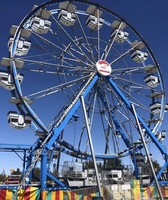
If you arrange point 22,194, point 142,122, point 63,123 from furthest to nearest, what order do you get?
point 142,122
point 63,123
point 22,194

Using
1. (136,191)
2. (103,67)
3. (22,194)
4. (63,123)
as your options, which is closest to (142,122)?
(103,67)

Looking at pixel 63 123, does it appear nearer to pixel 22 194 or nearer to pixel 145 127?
pixel 22 194

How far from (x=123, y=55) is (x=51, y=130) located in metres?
11.6

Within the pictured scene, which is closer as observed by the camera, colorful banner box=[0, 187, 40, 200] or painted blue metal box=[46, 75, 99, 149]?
colorful banner box=[0, 187, 40, 200]

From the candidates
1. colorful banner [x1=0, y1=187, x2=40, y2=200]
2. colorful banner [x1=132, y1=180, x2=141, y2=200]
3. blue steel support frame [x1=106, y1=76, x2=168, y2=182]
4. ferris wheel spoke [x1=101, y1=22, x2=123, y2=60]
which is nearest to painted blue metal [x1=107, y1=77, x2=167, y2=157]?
blue steel support frame [x1=106, y1=76, x2=168, y2=182]

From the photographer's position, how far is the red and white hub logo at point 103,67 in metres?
23.9

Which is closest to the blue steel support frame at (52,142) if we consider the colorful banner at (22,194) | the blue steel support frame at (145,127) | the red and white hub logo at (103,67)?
the red and white hub logo at (103,67)

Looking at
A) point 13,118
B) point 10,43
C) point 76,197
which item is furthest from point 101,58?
point 76,197

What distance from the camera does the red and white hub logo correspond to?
23.9 m

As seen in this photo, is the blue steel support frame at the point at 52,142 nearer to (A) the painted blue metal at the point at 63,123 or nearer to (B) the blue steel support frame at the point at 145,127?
(A) the painted blue metal at the point at 63,123

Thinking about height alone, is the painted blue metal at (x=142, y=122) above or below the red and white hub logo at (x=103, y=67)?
below

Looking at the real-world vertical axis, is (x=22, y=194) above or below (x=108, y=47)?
below

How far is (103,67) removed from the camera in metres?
24.2

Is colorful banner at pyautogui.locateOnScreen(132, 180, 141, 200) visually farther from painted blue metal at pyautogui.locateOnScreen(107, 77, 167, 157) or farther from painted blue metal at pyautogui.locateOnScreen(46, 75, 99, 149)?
painted blue metal at pyautogui.locateOnScreen(107, 77, 167, 157)
